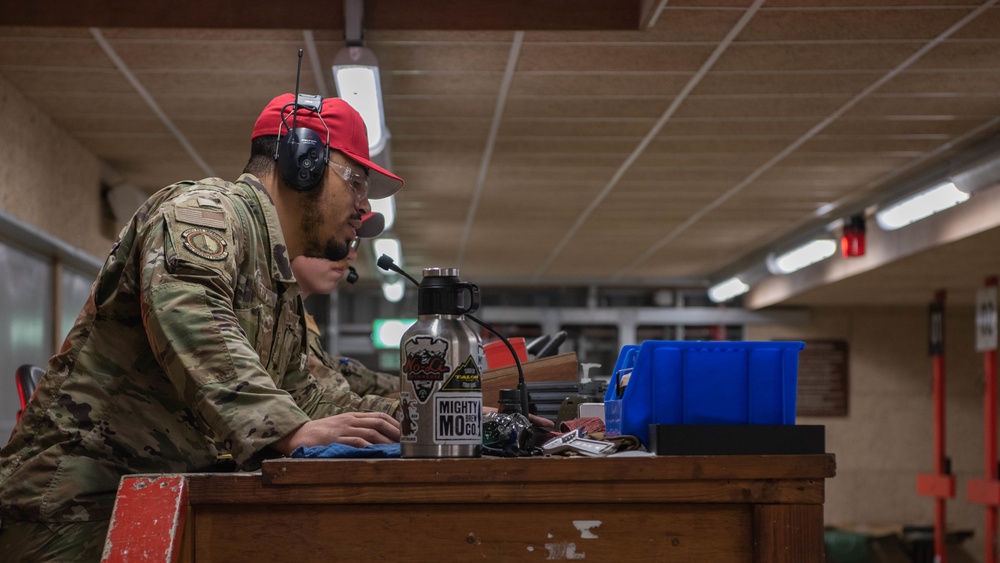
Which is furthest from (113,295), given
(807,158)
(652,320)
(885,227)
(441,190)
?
(652,320)

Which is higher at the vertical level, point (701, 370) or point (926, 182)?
point (926, 182)

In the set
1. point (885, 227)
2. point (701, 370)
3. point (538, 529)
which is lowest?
point (538, 529)

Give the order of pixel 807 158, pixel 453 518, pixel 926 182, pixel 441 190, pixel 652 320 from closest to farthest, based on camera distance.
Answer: pixel 453 518, pixel 807 158, pixel 926 182, pixel 441 190, pixel 652 320

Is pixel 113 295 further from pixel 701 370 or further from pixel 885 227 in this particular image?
pixel 885 227

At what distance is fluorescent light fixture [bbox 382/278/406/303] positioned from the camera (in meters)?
12.8

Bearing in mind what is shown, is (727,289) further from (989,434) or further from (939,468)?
(989,434)

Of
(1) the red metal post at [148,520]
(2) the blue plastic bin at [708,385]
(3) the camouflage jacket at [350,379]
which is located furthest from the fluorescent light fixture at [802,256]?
(1) the red metal post at [148,520]

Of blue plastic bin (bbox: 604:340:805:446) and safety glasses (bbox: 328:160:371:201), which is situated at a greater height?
safety glasses (bbox: 328:160:371:201)

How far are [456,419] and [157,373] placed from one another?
1.92ft

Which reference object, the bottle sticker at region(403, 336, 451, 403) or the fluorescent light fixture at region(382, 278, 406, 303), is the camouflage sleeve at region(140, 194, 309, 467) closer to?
the bottle sticker at region(403, 336, 451, 403)

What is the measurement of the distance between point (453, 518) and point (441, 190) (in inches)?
264

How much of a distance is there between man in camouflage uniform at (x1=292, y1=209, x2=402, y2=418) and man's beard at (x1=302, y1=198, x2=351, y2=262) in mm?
773

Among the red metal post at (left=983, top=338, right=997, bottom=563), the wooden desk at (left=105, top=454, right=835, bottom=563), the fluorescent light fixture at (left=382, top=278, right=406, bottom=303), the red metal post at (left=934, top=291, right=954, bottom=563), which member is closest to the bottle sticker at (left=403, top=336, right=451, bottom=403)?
the wooden desk at (left=105, top=454, right=835, bottom=563)

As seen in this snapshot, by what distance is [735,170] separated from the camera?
722cm
